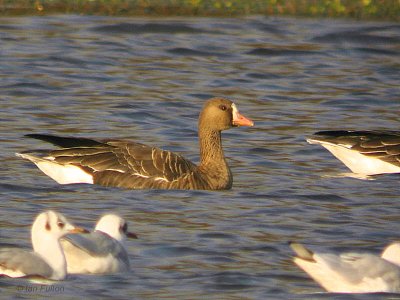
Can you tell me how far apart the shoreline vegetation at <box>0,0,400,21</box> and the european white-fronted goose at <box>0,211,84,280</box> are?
15337mm

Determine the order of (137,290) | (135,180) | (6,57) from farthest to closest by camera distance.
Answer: (6,57)
(135,180)
(137,290)

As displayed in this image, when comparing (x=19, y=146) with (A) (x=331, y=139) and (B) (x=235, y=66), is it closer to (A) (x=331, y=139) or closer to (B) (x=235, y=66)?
(A) (x=331, y=139)

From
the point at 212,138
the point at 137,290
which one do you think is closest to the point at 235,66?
the point at 212,138

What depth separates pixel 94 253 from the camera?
10.4 meters

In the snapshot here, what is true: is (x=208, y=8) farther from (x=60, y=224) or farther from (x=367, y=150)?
(x=60, y=224)

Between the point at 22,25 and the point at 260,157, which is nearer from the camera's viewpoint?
the point at 260,157

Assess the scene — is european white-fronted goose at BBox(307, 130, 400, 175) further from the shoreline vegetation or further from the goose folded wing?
the shoreline vegetation

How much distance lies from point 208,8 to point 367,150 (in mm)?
10566

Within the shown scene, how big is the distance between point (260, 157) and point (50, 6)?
32.2ft

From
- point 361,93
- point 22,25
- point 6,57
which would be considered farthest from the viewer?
point 22,25

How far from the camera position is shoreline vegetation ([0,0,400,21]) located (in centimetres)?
2550

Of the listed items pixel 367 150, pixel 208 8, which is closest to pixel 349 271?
pixel 367 150

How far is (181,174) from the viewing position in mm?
14562

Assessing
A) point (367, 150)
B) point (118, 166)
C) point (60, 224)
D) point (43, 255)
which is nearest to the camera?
point (43, 255)
